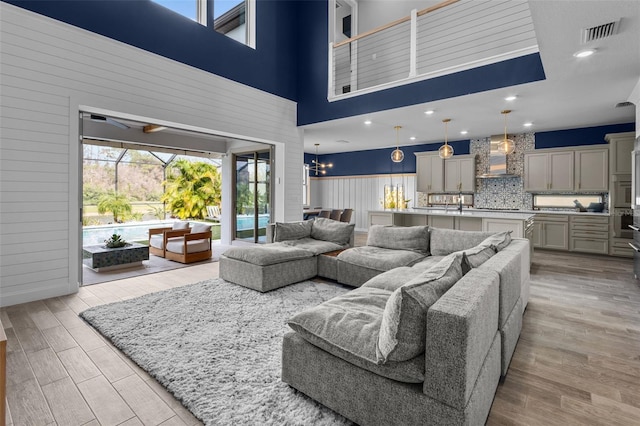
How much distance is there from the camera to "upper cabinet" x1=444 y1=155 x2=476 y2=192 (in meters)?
8.39

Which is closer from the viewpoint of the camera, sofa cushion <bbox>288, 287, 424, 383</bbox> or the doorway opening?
sofa cushion <bbox>288, 287, 424, 383</bbox>

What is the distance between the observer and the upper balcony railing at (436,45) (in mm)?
5199

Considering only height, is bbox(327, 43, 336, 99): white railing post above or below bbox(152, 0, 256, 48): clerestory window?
below

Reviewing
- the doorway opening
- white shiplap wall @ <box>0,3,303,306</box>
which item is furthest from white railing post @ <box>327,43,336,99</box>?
white shiplap wall @ <box>0,3,303,306</box>

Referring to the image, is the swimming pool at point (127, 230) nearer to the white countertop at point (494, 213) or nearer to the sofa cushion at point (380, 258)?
the white countertop at point (494, 213)

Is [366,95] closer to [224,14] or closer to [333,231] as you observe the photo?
[333,231]

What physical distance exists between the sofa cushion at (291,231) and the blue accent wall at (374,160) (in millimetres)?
5584

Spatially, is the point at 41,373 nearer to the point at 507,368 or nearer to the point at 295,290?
the point at 295,290

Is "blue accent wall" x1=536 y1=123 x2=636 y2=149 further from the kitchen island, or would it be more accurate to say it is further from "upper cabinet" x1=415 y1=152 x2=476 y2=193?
the kitchen island

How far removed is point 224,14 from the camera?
5.83 m

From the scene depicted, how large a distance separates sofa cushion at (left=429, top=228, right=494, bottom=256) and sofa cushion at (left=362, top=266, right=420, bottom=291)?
1.02 m

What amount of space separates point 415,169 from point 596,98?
16.1 feet

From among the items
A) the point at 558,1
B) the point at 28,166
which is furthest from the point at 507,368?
the point at 28,166

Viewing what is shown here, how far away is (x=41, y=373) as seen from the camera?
217 centimetres
